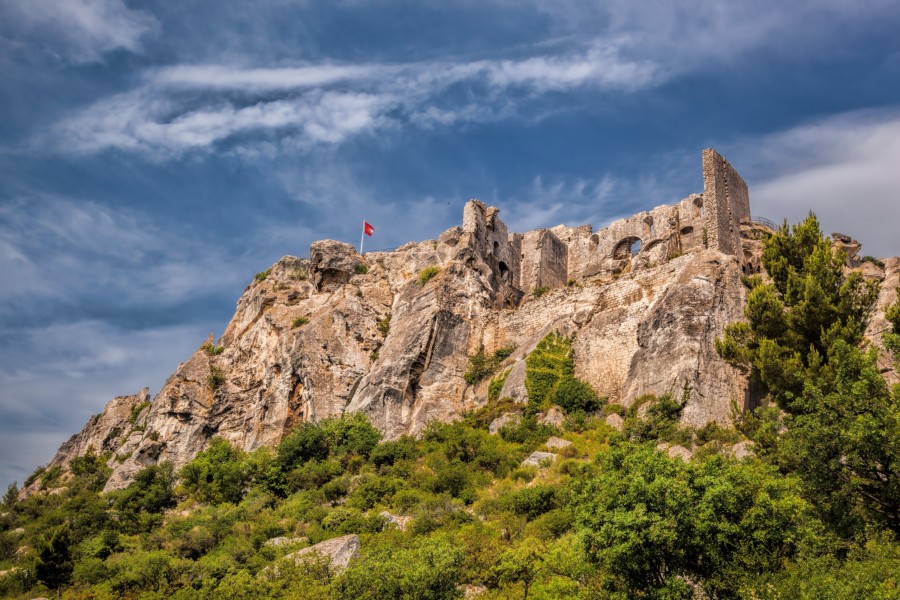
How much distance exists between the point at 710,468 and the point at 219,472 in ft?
95.2

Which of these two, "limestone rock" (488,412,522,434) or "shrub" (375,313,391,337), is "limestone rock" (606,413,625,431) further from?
"shrub" (375,313,391,337)

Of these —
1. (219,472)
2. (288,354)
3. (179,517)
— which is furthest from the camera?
(288,354)

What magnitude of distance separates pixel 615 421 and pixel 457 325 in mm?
12436

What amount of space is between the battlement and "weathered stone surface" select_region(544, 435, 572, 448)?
1202 cm

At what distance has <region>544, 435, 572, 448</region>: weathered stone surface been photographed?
3378 centimetres

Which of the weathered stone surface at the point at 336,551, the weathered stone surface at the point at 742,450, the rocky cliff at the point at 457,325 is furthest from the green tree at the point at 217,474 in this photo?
the weathered stone surface at the point at 742,450

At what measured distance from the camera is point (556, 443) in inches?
1347

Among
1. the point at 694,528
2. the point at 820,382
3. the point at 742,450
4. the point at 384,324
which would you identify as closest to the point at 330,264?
the point at 384,324

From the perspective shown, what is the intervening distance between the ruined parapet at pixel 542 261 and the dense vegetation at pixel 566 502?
13204 mm

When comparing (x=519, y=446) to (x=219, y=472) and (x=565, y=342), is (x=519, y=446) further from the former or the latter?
(x=219, y=472)

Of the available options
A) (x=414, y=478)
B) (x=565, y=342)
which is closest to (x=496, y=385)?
(x=565, y=342)

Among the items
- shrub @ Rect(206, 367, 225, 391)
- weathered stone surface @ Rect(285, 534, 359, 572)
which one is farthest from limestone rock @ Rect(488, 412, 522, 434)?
shrub @ Rect(206, 367, 225, 391)

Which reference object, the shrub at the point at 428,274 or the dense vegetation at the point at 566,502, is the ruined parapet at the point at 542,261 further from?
the dense vegetation at the point at 566,502

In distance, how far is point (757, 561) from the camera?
18.1 metres
